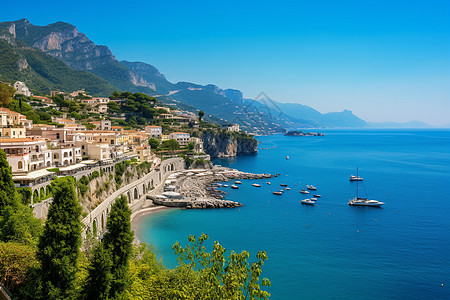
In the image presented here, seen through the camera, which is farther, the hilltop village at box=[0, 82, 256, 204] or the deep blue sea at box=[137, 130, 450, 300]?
the hilltop village at box=[0, 82, 256, 204]

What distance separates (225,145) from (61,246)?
287ft

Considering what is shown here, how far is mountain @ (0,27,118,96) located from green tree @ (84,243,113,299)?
289 ft

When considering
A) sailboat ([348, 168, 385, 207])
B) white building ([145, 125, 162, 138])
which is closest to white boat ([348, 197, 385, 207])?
sailboat ([348, 168, 385, 207])

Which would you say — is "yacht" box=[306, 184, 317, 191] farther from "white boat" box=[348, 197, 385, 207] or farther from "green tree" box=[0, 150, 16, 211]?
"green tree" box=[0, 150, 16, 211]

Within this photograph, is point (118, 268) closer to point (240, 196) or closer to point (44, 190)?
point (44, 190)

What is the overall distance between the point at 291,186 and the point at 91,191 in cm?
3504

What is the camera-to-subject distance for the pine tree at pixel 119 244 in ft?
39.6

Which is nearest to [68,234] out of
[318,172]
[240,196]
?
[240,196]

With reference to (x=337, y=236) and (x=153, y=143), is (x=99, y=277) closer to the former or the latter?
(x=337, y=236)

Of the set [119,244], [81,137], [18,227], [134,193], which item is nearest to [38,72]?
[81,137]

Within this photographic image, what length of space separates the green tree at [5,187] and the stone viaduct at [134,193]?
5690 millimetres

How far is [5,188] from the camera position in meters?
17.1

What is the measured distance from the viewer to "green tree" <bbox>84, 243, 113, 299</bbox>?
1170cm

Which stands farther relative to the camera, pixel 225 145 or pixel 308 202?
pixel 225 145
